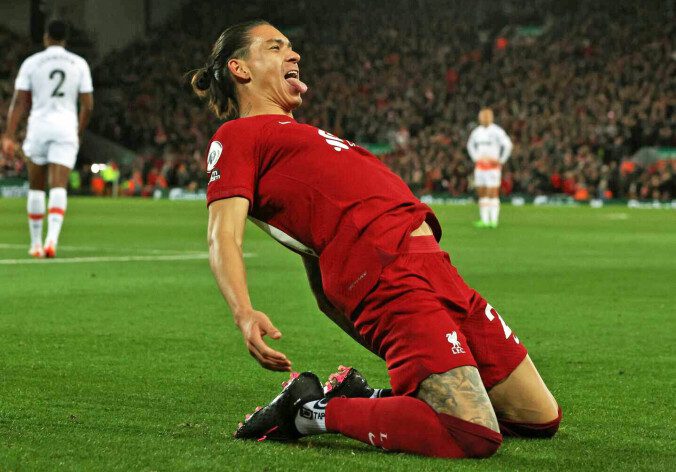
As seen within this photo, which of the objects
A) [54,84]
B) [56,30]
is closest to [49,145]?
[54,84]

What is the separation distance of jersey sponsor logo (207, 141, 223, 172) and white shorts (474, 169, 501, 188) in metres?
18.9

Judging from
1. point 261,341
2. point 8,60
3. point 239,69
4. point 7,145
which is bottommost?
point 8,60

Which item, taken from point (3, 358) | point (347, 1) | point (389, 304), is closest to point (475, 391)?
point (389, 304)

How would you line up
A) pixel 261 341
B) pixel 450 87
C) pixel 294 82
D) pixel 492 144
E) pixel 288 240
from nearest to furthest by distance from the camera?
pixel 261 341, pixel 288 240, pixel 294 82, pixel 492 144, pixel 450 87

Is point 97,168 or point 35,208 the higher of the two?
point 35,208

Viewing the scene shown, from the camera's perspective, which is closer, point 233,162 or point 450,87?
point 233,162

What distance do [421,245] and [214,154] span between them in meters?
0.76

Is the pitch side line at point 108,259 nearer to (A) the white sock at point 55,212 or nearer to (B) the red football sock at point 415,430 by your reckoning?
(A) the white sock at point 55,212

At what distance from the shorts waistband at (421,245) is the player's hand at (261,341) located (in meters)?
0.73

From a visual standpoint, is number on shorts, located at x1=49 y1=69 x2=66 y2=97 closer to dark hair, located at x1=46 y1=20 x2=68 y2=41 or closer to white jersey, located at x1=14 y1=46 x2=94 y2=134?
white jersey, located at x1=14 y1=46 x2=94 y2=134

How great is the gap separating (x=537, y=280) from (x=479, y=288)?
3.22 ft

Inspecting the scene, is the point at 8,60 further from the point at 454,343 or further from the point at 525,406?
the point at 454,343

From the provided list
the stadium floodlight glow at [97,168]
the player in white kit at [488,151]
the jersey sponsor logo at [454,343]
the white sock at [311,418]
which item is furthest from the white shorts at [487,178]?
the stadium floodlight glow at [97,168]

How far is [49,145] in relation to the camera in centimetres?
1239
